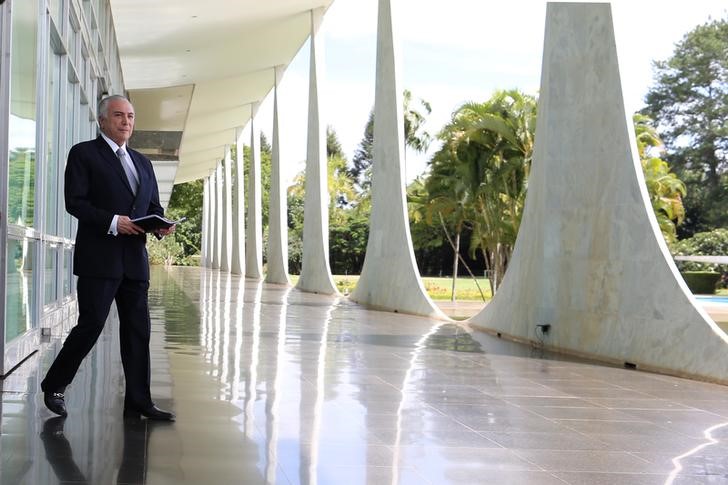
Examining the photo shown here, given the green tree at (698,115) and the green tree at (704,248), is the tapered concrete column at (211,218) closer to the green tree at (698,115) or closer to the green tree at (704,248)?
the green tree at (698,115)

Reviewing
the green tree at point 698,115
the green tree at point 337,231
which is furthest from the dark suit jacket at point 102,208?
the green tree at point 337,231

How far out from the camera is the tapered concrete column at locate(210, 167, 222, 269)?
52031 millimetres

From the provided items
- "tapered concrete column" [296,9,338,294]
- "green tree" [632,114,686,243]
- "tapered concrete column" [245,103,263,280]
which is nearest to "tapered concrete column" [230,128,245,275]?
"tapered concrete column" [245,103,263,280]

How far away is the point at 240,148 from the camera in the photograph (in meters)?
43.3

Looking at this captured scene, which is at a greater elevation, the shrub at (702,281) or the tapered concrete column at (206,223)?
the tapered concrete column at (206,223)

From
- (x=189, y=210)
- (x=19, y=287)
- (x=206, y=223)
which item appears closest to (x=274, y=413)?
(x=19, y=287)

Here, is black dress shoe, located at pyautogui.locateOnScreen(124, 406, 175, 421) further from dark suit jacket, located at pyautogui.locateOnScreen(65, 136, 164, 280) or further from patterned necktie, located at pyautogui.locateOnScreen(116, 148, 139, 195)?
patterned necktie, located at pyautogui.locateOnScreen(116, 148, 139, 195)

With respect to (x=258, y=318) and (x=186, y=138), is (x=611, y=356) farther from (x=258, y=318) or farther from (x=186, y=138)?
(x=186, y=138)

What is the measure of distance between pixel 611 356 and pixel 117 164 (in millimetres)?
5085

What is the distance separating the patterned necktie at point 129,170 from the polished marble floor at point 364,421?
1.15 meters

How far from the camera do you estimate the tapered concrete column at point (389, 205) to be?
583 inches

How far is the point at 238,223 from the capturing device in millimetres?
40594

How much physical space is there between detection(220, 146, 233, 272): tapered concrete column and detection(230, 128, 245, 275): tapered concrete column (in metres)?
2.77

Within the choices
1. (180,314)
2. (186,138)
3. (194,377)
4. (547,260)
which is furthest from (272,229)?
(194,377)
